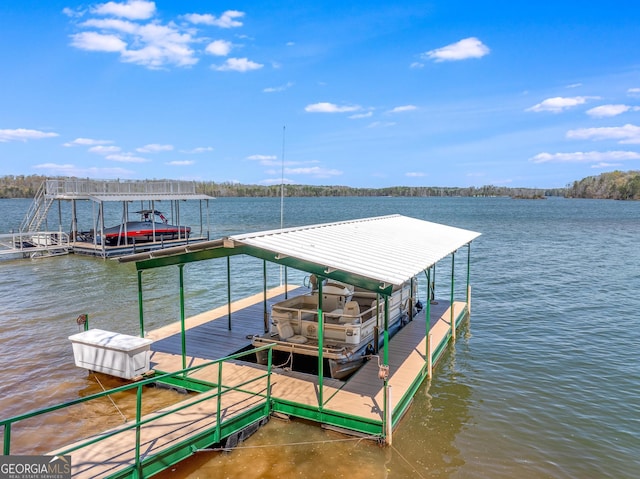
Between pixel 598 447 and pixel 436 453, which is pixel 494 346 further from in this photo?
pixel 436 453

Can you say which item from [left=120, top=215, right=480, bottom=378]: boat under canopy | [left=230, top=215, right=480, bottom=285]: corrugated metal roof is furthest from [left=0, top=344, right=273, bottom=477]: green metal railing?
[left=230, top=215, right=480, bottom=285]: corrugated metal roof

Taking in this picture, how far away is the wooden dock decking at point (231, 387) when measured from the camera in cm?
717

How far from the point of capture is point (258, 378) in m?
8.57

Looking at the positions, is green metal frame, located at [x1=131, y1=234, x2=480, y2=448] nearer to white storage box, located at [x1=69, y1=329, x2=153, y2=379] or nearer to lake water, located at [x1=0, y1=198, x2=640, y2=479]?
lake water, located at [x1=0, y1=198, x2=640, y2=479]

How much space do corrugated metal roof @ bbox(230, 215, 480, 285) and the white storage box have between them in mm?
3673

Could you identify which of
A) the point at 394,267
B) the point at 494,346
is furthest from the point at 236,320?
the point at 494,346

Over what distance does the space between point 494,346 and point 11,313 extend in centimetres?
1800

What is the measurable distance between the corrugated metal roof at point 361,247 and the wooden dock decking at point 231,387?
100.0 inches

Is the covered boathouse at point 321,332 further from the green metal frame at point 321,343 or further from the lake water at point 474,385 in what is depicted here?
the lake water at point 474,385

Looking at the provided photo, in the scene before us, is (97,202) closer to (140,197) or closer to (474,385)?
(140,197)

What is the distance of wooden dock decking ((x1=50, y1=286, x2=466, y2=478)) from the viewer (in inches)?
282

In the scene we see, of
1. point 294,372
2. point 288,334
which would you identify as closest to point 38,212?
point 288,334

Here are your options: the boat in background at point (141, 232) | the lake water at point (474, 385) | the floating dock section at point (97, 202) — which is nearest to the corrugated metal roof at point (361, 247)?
the lake water at point (474, 385)

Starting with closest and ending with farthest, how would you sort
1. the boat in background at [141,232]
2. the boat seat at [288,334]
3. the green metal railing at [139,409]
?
the green metal railing at [139,409]
the boat seat at [288,334]
the boat in background at [141,232]
